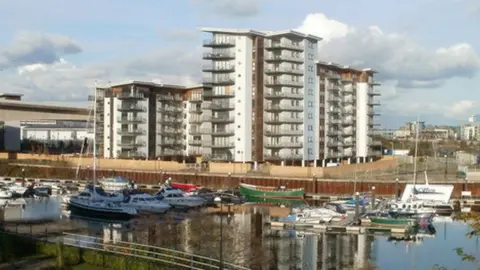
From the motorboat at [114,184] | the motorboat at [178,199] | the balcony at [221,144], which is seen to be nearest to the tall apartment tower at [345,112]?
the balcony at [221,144]

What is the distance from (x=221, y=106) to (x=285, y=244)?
45872 millimetres

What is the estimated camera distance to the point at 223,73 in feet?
284

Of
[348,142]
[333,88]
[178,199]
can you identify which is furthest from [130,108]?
[348,142]

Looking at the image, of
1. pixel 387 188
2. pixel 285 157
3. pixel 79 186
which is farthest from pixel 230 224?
pixel 285 157

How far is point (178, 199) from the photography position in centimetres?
6266

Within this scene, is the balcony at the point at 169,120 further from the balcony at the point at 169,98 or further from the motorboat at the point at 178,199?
the motorboat at the point at 178,199

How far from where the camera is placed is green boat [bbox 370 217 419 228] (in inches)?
1934

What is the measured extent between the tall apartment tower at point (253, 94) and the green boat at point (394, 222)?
37814 mm

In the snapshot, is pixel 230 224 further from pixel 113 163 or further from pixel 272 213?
pixel 113 163

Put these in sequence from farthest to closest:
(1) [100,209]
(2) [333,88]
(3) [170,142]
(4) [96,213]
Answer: (3) [170,142] → (2) [333,88] → (4) [96,213] → (1) [100,209]

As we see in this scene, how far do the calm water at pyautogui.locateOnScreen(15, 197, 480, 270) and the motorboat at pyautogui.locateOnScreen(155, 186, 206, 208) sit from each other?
24.9ft

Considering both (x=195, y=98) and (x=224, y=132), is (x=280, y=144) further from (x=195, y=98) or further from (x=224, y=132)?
(x=195, y=98)

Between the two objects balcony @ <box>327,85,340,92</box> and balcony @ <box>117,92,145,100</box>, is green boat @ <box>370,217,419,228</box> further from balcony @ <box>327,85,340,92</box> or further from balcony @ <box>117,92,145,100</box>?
balcony @ <box>117,92,145,100</box>

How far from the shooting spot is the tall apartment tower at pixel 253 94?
282 feet
